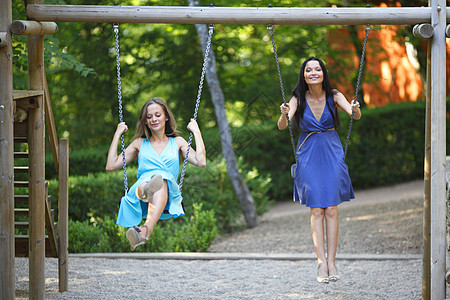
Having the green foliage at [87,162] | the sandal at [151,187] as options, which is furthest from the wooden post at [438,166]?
the green foliage at [87,162]

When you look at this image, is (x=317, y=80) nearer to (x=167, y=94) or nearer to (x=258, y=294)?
(x=258, y=294)

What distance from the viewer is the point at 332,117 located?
4.85 metres

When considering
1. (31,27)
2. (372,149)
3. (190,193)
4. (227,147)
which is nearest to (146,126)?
(31,27)

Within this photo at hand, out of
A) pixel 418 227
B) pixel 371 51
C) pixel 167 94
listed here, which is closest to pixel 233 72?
pixel 167 94

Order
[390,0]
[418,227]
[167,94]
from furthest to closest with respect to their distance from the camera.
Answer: [167,94], [390,0], [418,227]

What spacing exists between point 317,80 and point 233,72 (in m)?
7.18

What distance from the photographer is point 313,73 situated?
15.9 feet

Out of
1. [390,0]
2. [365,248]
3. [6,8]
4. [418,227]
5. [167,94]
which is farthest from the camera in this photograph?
[167,94]

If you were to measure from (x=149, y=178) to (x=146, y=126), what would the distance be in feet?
1.70

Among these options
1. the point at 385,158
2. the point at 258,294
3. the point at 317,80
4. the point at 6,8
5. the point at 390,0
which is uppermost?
the point at 390,0

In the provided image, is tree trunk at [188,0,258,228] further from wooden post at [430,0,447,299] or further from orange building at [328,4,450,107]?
orange building at [328,4,450,107]

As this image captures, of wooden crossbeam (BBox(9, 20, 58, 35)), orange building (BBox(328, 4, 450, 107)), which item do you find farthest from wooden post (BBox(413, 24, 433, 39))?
orange building (BBox(328, 4, 450, 107))

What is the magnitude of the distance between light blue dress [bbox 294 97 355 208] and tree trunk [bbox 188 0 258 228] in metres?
3.68

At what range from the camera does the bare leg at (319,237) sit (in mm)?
4602
